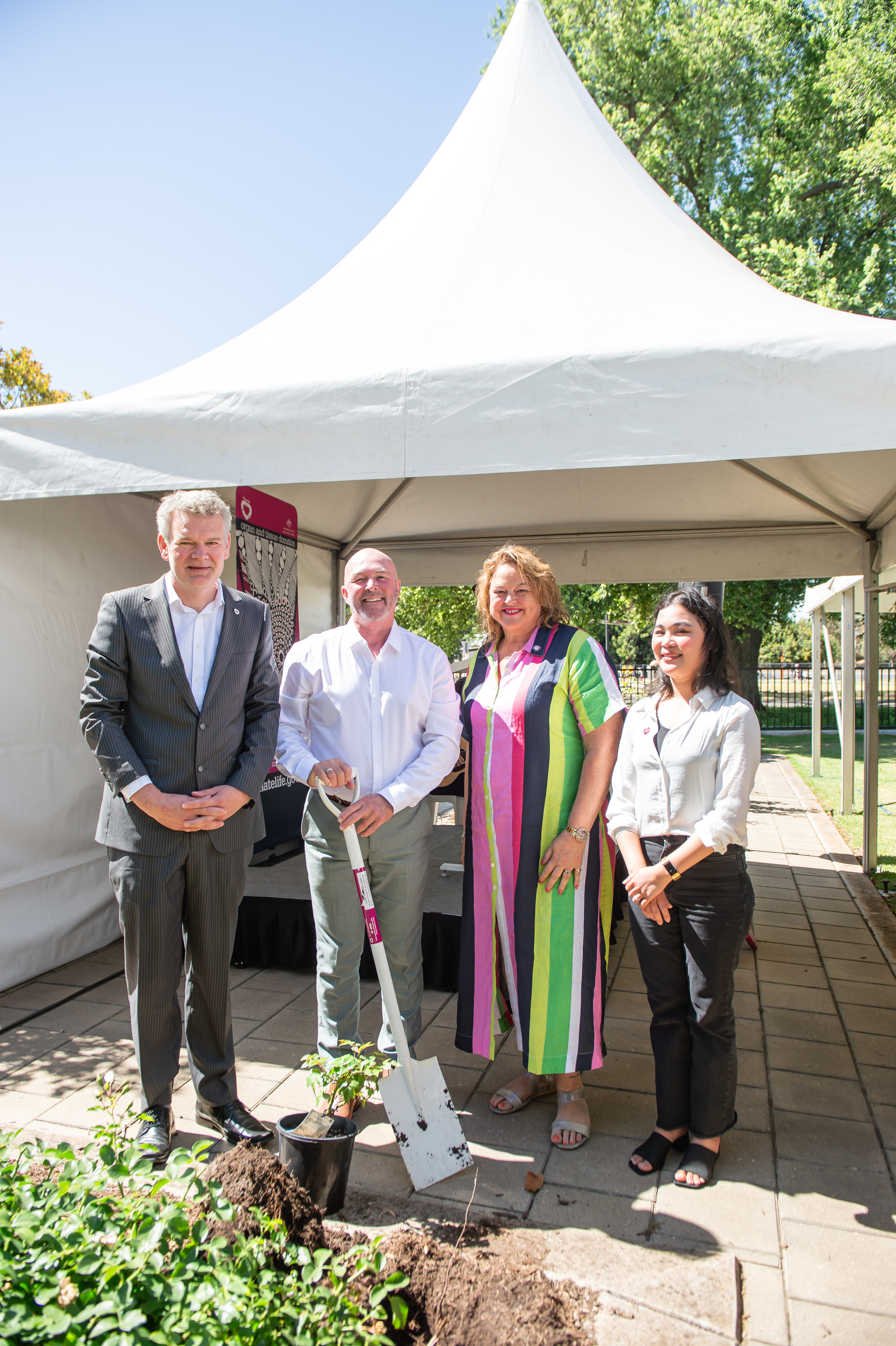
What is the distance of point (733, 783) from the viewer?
218 cm

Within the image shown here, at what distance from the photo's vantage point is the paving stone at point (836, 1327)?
1.71 m

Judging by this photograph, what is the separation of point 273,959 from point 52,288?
5.34 meters

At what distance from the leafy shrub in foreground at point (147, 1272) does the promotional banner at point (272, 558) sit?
2945 millimetres

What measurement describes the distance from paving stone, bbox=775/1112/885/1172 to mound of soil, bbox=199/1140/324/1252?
1440 mm

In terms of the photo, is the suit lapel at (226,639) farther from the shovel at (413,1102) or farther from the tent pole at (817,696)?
the tent pole at (817,696)

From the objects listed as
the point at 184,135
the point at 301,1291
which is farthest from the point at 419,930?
the point at 184,135

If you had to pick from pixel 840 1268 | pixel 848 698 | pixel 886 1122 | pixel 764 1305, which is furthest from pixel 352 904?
pixel 848 698

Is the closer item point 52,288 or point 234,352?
point 234,352

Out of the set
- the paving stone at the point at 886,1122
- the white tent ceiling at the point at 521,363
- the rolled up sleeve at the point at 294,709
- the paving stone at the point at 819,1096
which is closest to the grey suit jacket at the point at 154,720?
the rolled up sleeve at the point at 294,709

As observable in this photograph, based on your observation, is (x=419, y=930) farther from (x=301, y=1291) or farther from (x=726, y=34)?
(x=726, y=34)

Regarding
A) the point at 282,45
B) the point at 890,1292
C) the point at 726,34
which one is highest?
the point at 726,34

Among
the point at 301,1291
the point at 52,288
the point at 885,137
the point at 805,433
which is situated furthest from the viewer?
the point at 885,137

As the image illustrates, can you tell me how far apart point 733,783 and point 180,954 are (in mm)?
1627

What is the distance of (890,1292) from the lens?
6.08ft
